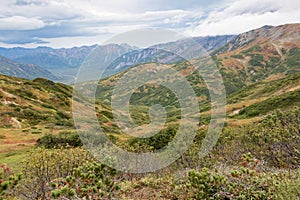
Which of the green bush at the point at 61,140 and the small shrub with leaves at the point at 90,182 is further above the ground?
the small shrub with leaves at the point at 90,182

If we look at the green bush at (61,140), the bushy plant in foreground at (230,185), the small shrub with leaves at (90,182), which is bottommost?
the green bush at (61,140)

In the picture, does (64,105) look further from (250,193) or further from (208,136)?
(250,193)

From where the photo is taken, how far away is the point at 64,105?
8562cm

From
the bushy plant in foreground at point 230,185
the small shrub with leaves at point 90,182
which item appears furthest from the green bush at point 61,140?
the bushy plant in foreground at point 230,185

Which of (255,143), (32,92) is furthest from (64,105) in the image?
(255,143)

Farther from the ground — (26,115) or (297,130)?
(297,130)

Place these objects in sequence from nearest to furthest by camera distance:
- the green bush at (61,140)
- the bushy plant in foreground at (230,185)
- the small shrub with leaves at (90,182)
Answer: the small shrub with leaves at (90,182)
the bushy plant in foreground at (230,185)
the green bush at (61,140)

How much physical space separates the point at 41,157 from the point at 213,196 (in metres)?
9.56

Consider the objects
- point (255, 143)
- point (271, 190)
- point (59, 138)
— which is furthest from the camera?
point (59, 138)

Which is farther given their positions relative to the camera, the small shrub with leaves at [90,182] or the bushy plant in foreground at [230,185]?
the bushy plant in foreground at [230,185]

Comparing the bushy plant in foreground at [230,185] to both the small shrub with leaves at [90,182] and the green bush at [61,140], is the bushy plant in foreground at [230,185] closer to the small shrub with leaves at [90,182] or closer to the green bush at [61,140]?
the small shrub with leaves at [90,182]

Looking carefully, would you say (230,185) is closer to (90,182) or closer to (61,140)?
(90,182)

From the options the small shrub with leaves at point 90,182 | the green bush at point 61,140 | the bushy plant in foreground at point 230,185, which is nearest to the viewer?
the small shrub with leaves at point 90,182

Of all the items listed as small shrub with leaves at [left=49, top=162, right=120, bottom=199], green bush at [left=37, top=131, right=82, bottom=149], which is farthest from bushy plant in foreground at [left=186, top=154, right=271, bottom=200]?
green bush at [left=37, top=131, right=82, bottom=149]
